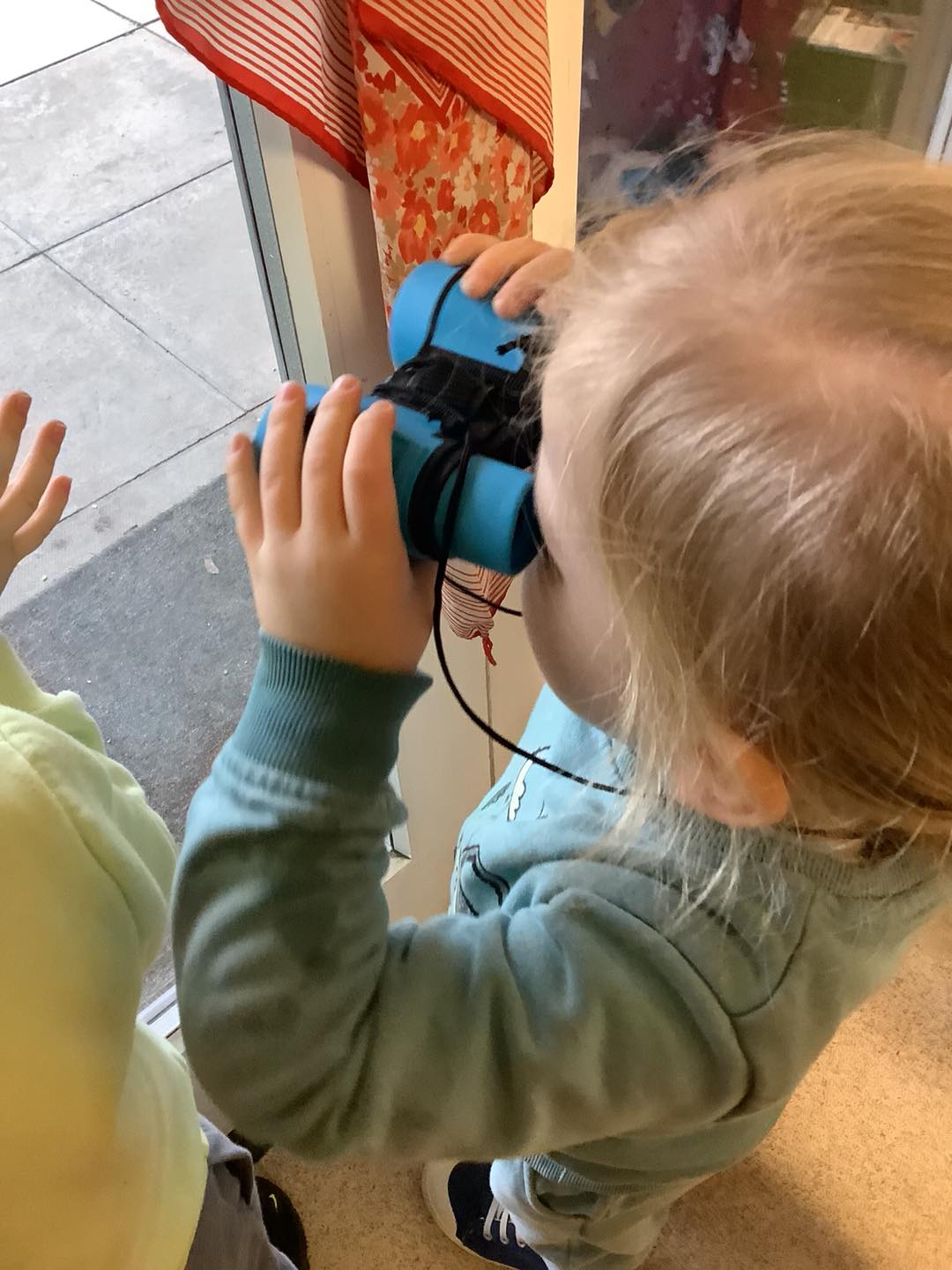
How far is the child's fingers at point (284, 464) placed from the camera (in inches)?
19.0

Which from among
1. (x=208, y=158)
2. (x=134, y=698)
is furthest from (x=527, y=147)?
(x=208, y=158)

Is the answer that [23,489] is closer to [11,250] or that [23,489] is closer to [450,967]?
[450,967]

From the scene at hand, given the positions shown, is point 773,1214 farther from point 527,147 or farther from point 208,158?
point 208,158

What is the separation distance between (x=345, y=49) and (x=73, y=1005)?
46 centimetres

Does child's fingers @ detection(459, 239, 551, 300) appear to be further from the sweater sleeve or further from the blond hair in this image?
the sweater sleeve

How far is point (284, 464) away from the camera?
48 cm

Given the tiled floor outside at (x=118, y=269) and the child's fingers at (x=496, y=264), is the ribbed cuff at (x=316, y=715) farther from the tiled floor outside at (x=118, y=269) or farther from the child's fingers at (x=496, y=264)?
the tiled floor outside at (x=118, y=269)

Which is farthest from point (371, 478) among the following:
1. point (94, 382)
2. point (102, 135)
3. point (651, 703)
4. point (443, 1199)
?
point (102, 135)

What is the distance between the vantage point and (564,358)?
0.48 m

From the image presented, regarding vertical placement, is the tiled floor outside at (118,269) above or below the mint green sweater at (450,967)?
below

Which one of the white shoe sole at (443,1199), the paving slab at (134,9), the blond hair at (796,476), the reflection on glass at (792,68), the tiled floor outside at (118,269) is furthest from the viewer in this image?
the paving slab at (134,9)

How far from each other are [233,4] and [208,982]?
1.50 feet

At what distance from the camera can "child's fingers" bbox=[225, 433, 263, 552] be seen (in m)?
0.49

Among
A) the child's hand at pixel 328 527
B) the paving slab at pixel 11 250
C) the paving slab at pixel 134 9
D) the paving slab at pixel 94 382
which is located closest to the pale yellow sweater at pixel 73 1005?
the child's hand at pixel 328 527
